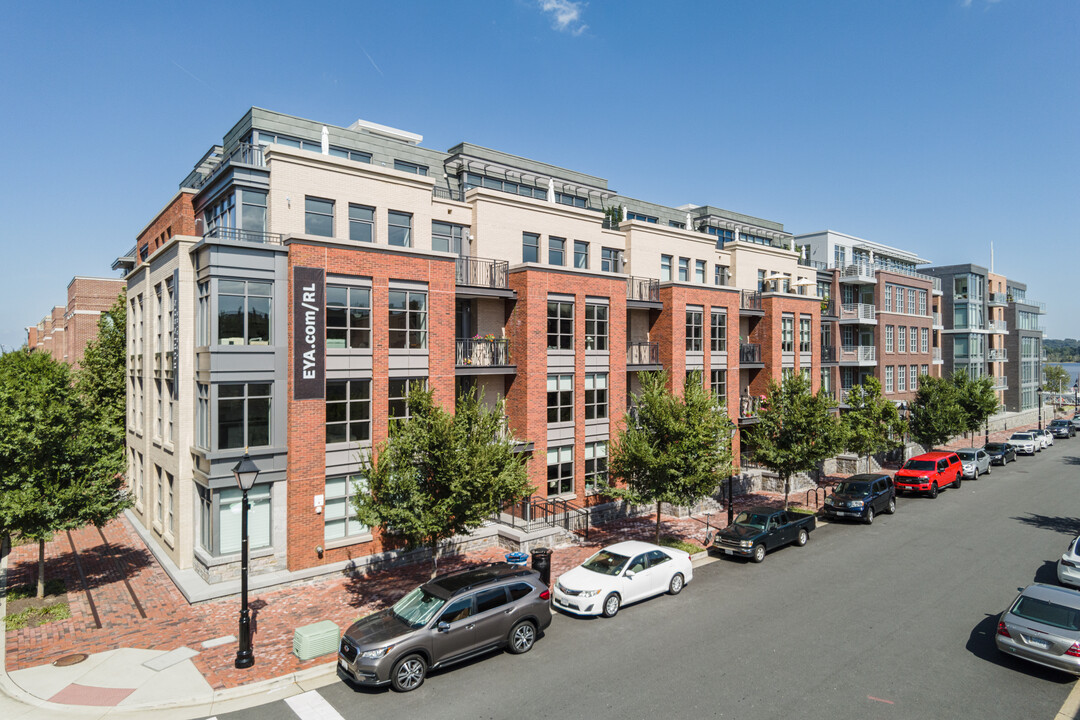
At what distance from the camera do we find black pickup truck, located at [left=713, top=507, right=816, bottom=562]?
21.7 meters

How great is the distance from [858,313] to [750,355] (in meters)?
16.1

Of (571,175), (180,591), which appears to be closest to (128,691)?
(180,591)

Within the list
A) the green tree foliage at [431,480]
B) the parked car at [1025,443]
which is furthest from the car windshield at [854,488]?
the parked car at [1025,443]

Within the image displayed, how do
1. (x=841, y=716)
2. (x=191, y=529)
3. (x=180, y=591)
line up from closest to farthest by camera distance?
(x=841, y=716) < (x=180, y=591) < (x=191, y=529)

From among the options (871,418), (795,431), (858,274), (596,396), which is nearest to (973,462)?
(871,418)

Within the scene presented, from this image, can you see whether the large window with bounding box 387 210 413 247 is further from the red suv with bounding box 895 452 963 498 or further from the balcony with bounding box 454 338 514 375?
the red suv with bounding box 895 452 963 498

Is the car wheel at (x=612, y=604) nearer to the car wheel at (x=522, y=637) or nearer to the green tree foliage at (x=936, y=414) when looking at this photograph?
the car wheel at (x=522, y=637)

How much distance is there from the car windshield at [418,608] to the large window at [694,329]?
2116 centimetres

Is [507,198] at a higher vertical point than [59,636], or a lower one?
higher

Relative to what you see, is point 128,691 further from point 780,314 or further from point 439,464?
point 780,314

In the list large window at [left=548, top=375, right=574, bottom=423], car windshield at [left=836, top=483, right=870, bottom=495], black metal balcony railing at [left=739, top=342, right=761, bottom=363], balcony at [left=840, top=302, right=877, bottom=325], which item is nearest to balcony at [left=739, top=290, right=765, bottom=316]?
black metal balcony railing at [left=739, top=342, right=761, bottom=363]

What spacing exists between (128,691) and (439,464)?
325 inches

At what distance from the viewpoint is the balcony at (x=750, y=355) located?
34.7 meters

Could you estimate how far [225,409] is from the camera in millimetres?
18672
